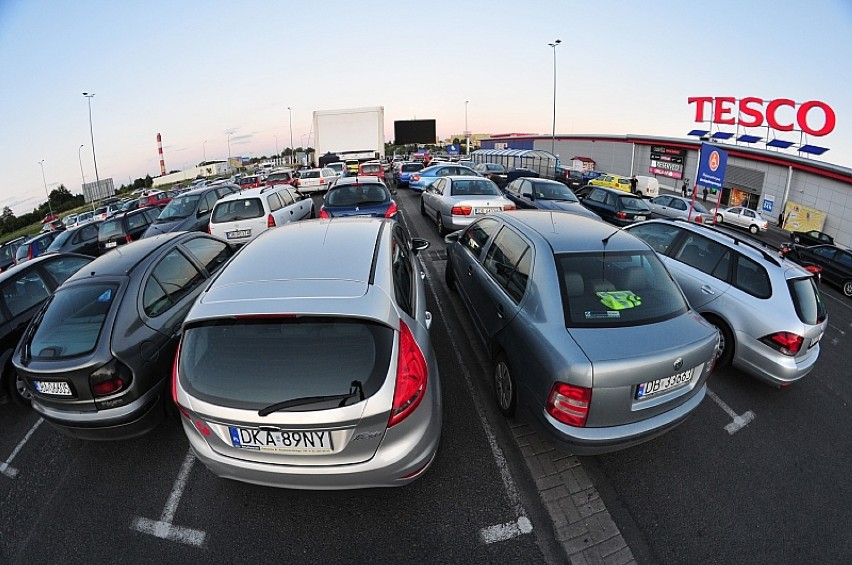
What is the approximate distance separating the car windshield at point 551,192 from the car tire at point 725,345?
7.59 m

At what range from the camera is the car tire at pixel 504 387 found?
3719mm

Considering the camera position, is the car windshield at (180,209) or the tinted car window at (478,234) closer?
the tinted car window at (478,234)

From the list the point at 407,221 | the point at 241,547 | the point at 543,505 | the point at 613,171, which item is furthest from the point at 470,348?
the point at 613,171

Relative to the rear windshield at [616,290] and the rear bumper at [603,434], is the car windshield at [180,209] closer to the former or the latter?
the rear windshield at [616,290]

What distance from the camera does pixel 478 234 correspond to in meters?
5.66

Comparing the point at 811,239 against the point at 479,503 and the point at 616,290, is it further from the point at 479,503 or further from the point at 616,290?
the point at 479,503

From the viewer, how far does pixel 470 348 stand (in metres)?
5.21

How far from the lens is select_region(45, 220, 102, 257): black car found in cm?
1230

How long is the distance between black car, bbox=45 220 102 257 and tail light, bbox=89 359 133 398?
37.2ft

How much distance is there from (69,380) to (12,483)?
3.92 feet

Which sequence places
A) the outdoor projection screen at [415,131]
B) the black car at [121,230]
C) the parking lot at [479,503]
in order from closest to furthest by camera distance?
the parking lot at [479,503] < the black car at [121,230] < the outdoor projection screen at [415,131]

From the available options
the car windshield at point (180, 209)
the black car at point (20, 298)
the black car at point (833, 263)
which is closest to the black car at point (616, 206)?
the black car at point (833, 263)

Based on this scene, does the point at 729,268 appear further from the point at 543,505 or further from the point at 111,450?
the point at 111,450

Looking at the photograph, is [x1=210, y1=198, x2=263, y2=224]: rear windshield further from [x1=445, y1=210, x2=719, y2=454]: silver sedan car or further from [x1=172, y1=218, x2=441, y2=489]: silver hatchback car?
[x1=172, y1=218, x2=441, y2=489]: silver hatchback car
